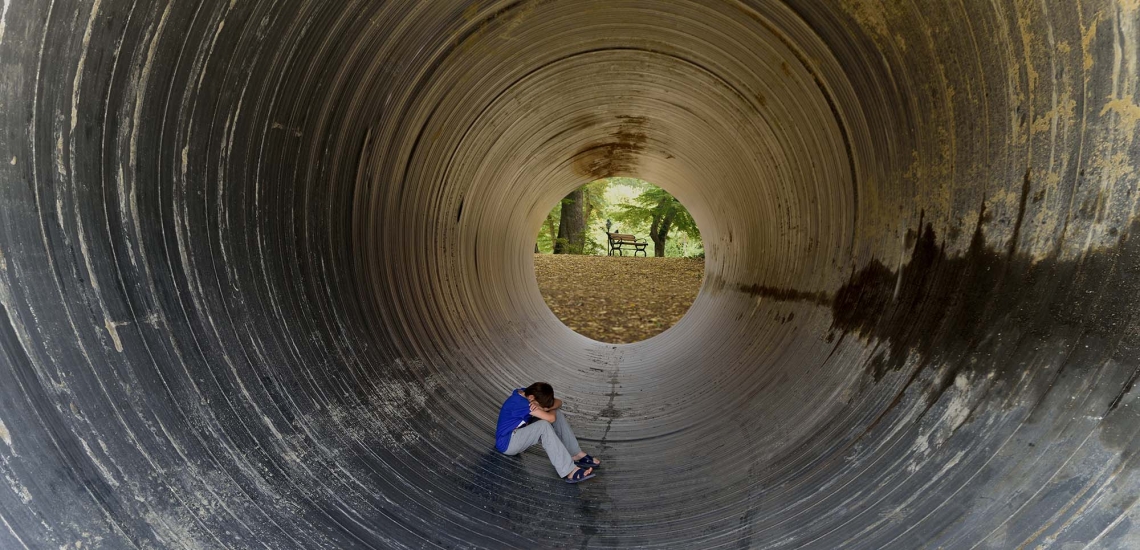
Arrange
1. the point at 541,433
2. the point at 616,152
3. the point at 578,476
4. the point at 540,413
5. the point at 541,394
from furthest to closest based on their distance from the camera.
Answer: the point at 616,152, the point at 541,394, the point at 540,413, the point at 541,433, the point at 578,476

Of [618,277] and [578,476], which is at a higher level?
[618,277]

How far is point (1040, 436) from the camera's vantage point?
194 centimetres

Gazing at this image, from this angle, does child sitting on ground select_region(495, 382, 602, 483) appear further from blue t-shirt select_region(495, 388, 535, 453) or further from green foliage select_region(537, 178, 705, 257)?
green foliage select_region(537, 178, 705, 257)

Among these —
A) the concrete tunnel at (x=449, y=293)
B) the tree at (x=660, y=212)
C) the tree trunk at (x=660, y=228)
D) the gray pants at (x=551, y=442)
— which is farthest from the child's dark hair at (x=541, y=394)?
the tree trunk at (x=660, y=228)

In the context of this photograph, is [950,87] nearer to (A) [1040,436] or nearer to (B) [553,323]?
(A) [1040,436]

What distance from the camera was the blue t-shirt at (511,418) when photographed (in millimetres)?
3834

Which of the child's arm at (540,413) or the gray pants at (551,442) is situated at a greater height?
the child's arm at (540,413)

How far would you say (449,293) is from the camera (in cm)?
496

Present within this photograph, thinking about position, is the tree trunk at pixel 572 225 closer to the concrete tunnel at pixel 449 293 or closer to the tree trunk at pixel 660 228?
the tree trunk at pixel 660 228

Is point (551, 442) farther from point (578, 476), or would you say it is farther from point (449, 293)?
point (449, 293)

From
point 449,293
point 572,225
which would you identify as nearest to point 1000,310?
point 449,293

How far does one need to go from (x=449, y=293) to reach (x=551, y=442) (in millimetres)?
1808

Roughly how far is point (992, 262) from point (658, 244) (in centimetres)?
1782

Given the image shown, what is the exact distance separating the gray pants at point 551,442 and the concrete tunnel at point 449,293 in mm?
159
